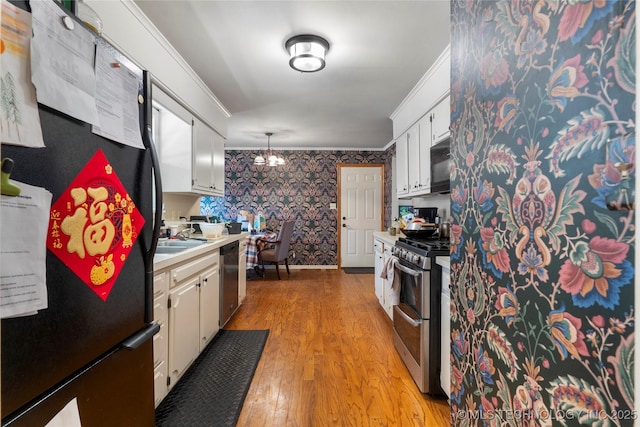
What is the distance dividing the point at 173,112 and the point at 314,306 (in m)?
2.58

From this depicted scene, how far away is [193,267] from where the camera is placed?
2055 mm

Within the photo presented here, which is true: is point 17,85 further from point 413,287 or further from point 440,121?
point 440,121

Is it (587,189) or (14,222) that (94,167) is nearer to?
(14,222)

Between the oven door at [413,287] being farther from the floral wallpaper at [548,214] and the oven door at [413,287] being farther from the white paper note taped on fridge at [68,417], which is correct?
the white paper note taped on fridge at [68,417]

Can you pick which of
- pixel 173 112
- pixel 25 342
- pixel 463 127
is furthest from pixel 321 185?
pixel 25 342

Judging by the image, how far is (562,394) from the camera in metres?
0.55

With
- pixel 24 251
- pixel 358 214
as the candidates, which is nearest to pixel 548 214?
pixel 24 251

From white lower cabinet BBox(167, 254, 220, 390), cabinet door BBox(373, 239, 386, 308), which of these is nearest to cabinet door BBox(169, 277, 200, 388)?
white lower cabinet BBox(167, 254, 220, 390)

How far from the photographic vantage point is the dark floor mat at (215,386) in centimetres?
167

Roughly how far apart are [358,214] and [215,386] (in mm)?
4473

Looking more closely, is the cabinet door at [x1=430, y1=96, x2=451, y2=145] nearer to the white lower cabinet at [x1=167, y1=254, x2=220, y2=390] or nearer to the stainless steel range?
the stainless steel range

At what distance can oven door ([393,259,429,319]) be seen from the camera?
188cm

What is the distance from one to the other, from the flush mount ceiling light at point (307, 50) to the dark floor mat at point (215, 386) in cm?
236

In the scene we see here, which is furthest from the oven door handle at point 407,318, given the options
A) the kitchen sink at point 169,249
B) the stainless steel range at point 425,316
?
the kitchen sink at point 169,249
